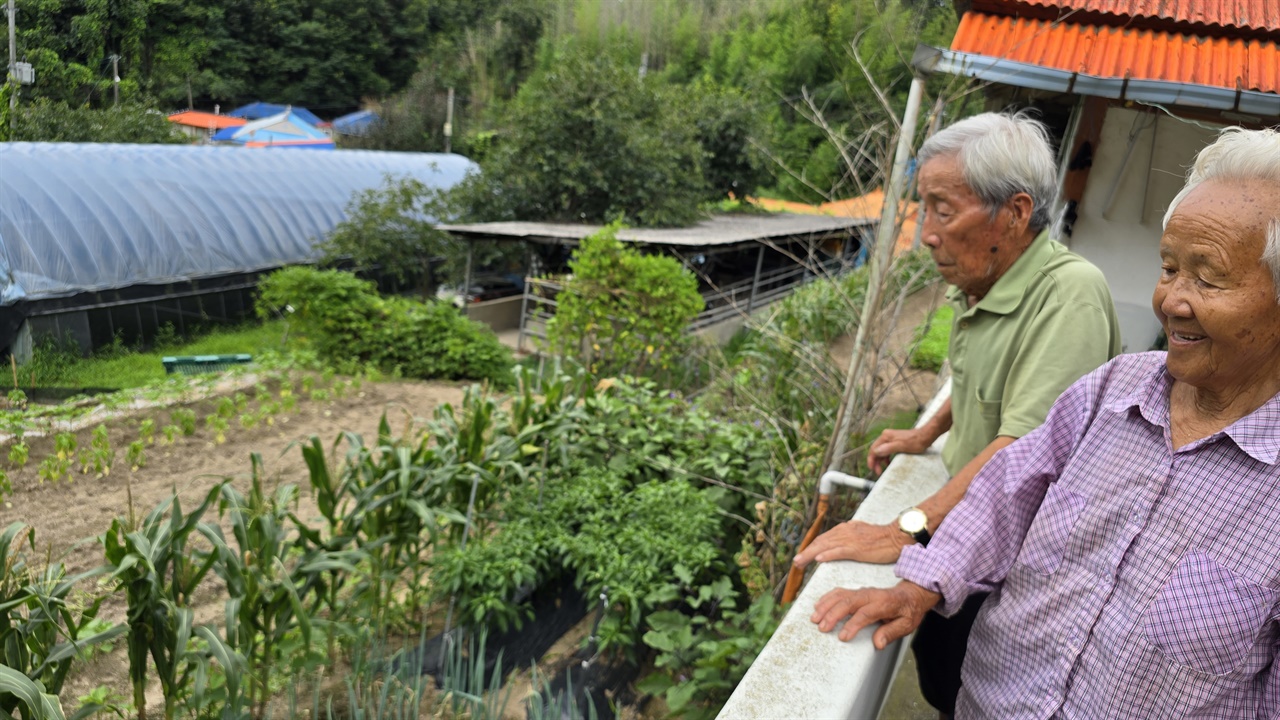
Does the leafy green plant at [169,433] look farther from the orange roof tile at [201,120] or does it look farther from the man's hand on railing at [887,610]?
the man's hand on railing at [887,610]

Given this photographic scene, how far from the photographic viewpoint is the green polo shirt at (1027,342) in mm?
1713

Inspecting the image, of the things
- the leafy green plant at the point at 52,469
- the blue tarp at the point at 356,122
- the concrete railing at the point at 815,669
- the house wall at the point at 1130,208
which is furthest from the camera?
the blue tarp at the point at 356,122

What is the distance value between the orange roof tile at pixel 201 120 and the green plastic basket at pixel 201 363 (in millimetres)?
1176

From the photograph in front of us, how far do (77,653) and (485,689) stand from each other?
4.48ft

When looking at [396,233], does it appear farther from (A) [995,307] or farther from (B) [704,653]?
(A) [995,307]

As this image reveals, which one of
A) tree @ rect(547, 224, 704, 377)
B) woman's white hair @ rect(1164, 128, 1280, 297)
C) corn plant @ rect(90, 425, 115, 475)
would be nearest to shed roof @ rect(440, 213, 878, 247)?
tree @ rect(547, 224, 704, 377)

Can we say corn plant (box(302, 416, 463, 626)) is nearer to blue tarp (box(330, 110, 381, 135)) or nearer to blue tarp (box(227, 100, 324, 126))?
blue tarp (box(227, 100, 324, 126))

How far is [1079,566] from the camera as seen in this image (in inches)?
52.4

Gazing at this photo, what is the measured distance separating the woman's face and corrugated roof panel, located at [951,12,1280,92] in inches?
126

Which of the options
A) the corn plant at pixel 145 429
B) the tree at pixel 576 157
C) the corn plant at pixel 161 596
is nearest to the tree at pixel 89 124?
the corn plant at pixel 145 429

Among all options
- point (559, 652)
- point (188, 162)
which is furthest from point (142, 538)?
point (188, 162)

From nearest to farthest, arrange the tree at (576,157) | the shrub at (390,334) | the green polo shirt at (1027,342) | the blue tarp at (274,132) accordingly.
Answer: the green polo shirt at (1027,342), the blue tarp at (274,132), the shrub at (390,334), the tree at (576,157)

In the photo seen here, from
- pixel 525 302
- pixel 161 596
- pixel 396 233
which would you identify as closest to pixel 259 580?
pixel 161 596

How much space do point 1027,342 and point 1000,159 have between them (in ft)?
1.33
